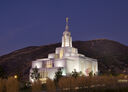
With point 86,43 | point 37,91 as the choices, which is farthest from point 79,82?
point 86,43

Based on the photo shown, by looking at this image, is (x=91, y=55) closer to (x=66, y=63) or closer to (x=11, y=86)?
(x=66, y=63)

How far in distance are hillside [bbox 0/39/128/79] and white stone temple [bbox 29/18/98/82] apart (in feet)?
139

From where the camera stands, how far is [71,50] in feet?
187

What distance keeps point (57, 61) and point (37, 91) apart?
31774mm

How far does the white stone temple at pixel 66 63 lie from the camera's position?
51250 millimetres

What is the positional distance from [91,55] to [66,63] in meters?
72.5

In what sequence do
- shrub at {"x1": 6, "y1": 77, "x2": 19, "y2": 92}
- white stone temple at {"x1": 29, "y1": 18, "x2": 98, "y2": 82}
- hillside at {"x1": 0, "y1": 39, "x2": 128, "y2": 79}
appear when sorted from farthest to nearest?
hillside at {"x1": 0, "y1": 39, "x2": 128, "y2": 79}, white stone temple at {"x1": 29, "y1": 18, "x2": 98, "y2": 82}, shrub at {"x1": 6, "y1": 77, "x2": 19, "y2": 92}

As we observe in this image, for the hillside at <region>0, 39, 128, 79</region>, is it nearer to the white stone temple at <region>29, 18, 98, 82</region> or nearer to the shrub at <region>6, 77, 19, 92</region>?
the white stone temple at <region>29, 18, 98, 82</region>

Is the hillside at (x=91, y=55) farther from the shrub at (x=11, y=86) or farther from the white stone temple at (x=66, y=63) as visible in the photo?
the shrub at (x=11, y=86)

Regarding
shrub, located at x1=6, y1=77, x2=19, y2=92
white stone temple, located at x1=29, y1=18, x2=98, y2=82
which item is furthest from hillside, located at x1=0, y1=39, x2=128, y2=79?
shrub, located at x1=6, y1=77, x2=19, y2=92

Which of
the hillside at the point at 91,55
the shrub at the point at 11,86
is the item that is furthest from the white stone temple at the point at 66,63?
the hillside at the point at 91,55

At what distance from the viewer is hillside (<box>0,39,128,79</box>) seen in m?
107

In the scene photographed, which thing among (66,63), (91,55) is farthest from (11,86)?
(91,55)

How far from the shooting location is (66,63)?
51.4m
